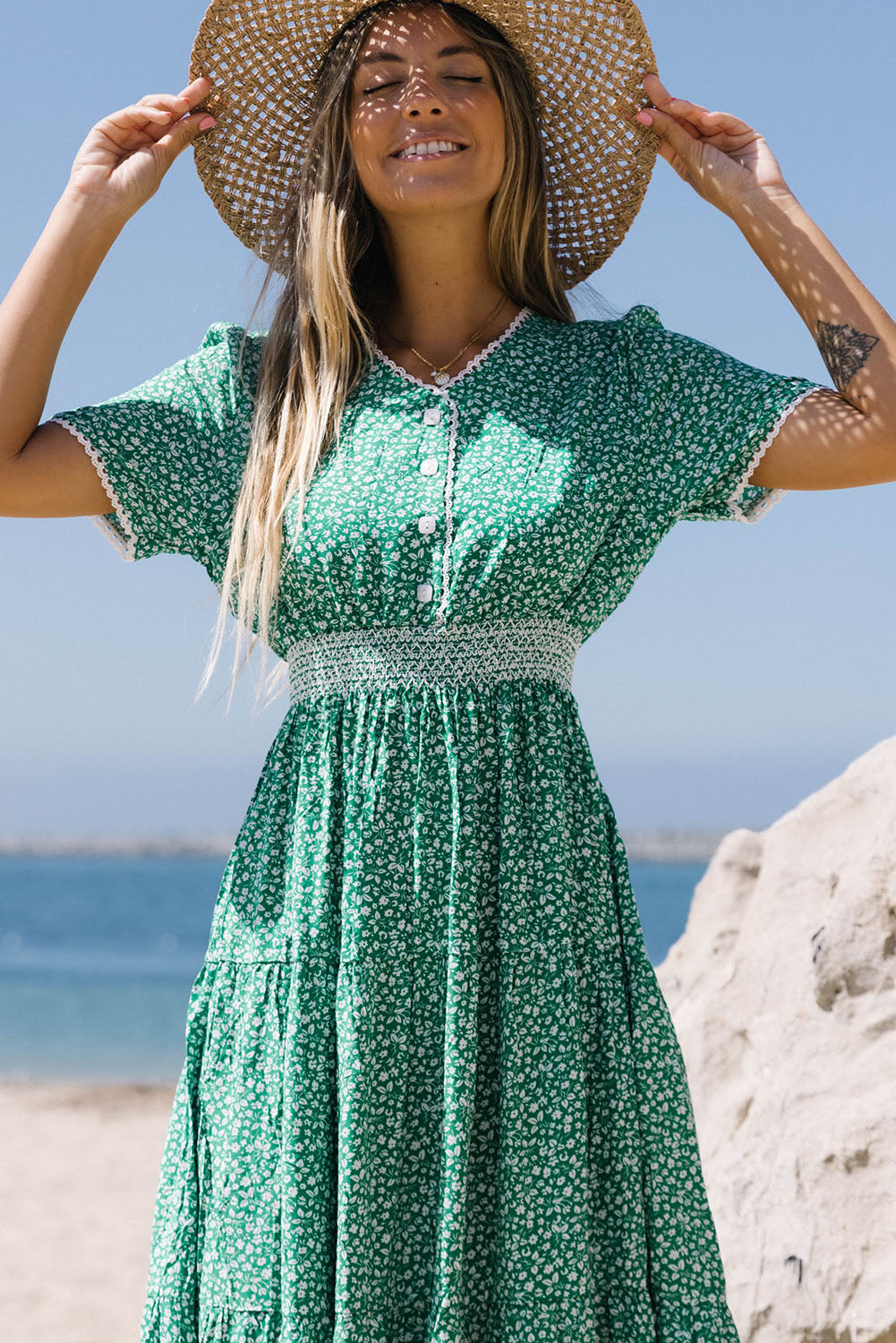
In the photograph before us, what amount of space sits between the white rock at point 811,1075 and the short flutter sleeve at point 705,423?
1260mm

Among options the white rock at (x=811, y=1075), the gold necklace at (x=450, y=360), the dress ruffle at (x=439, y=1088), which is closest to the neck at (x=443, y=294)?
the gold necklace at (x=450, y=360)

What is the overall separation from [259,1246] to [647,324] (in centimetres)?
150

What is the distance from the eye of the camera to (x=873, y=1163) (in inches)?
Result: 120

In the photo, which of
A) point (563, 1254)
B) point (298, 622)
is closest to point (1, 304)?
point (298, 622)

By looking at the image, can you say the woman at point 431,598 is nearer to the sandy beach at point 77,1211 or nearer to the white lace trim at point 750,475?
the white lace trim at point 750,475

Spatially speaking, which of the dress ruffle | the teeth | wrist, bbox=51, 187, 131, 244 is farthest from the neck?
the dress ruffle

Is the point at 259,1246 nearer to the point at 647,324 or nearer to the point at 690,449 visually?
the point at 690,449

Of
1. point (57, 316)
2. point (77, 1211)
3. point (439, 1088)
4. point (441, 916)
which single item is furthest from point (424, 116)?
point (77, 1211)

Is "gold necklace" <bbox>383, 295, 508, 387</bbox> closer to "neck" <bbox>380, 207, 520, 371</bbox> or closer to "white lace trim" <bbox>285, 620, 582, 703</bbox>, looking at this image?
"neck" <bbox>380, 207, 520, 371</bbox>

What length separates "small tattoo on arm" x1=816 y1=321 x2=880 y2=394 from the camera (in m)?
2.32

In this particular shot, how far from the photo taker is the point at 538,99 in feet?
8.68

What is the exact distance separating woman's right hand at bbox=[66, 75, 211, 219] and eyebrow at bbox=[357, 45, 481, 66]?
289 millimetres

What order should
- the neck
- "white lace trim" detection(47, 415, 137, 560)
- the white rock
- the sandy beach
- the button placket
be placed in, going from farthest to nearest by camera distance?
the sandy beach → the white rock → the neck → "white lace trim" detection(47, 415, 137, 560) → the button placket

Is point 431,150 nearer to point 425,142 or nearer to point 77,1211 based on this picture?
point 425,142
